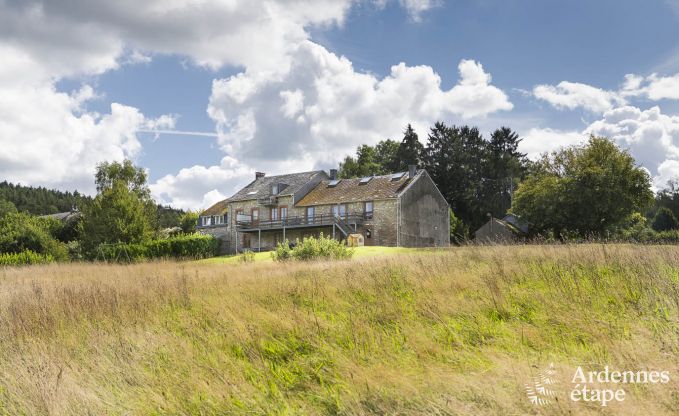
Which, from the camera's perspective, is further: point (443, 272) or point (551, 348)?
point (443, 272)

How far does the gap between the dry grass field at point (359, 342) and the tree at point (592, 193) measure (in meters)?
32.5

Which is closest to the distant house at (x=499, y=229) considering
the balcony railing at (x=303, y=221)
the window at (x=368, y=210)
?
the window at (x=368, y=210)

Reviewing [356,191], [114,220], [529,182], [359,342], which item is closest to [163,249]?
[114,220]

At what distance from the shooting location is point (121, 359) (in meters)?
6.64

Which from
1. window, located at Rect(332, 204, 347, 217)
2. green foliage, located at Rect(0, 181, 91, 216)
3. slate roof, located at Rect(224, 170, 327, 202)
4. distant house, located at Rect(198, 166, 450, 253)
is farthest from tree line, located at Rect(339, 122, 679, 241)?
green foliage, located at Rect(0, 181, 91, 216)

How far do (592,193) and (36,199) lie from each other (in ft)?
387

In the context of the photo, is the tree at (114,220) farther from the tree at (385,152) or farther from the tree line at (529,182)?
the tree at (385,152)

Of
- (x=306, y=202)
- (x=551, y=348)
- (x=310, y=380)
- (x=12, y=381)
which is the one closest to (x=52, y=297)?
(x=12, y=381)

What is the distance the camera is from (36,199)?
4697 inches

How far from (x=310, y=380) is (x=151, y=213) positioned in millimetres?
54302

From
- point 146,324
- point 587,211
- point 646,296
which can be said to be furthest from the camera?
point 587,211

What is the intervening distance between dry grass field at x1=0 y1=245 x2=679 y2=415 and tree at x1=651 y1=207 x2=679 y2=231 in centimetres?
6842

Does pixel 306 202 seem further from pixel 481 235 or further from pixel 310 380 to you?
pixel 310 380

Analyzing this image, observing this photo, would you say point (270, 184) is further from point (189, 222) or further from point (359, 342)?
point (359, 342)
